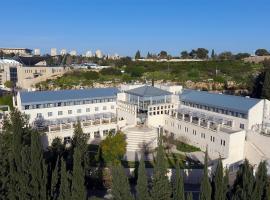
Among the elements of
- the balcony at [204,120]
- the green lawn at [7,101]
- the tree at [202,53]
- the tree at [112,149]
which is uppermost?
the tree at [202,53]

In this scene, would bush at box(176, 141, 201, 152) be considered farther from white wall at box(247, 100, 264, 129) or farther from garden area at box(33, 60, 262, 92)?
garden area at box(33, 60, 262, 92)

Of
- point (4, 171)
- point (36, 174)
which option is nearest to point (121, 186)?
point (36, 174)

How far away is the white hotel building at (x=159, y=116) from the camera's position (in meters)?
35.2

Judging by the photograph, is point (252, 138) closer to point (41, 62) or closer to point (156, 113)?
point (156, 113)

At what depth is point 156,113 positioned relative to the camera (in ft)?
141

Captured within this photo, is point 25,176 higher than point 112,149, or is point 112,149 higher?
point 25,176

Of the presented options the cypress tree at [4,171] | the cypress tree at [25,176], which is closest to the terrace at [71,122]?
the cypress tree at [4,171]

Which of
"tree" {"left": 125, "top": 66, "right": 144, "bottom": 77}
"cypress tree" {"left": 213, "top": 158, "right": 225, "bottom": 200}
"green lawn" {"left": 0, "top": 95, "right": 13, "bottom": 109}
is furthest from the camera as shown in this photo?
"tree" {"left": 125, "top": 66, "right": 144, "bottom": 77}

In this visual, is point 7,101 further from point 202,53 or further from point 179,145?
point 202,53

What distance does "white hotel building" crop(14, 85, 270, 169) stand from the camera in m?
35.2

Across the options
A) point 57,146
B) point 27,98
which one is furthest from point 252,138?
point 27,98

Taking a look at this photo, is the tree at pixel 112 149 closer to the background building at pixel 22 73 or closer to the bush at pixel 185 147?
the bush at pixel 185 147

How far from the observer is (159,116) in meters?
43.3

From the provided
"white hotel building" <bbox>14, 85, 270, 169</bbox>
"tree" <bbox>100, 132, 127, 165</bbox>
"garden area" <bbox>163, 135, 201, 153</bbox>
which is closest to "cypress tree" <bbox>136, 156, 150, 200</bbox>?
"tree" <bbox>100, 132, 127, 165</bbox>
